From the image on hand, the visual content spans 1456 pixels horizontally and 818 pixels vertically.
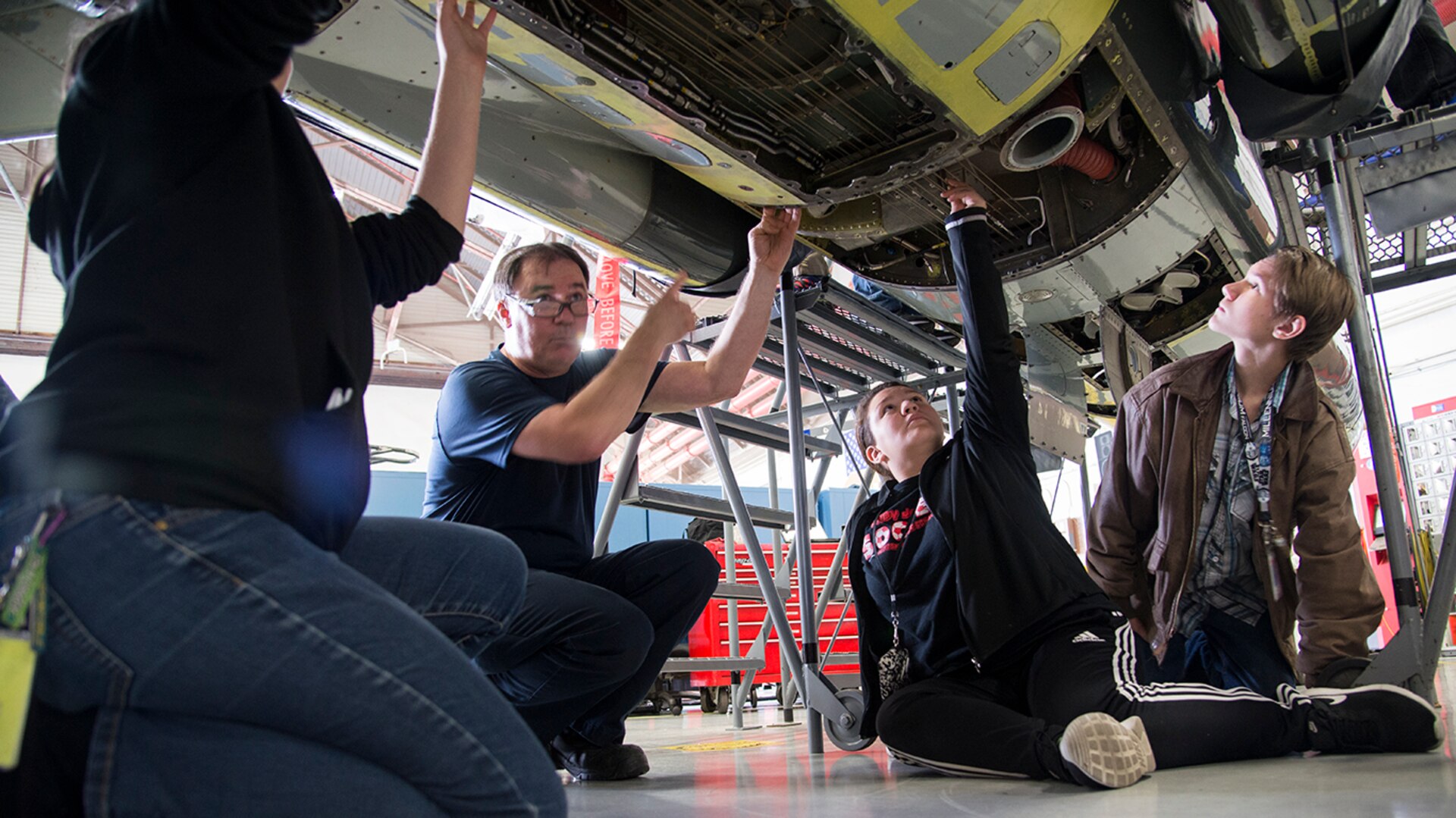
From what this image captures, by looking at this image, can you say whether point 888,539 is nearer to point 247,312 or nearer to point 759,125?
point 759,125

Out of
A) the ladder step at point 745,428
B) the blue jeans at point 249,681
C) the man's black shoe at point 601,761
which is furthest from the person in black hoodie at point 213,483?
the ladder step at point 745,428

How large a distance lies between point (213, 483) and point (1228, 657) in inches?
91.0

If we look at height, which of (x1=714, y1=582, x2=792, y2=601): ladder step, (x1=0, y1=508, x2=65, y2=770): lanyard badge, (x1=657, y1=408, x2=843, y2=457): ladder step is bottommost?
(x1=0, y1=508, x2=65, y2=770): lanyard badge

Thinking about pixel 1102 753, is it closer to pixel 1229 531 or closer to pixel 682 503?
pixel 1229 531

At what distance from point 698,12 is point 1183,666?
199 centimetres

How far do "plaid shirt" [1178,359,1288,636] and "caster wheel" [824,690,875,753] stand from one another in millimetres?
813

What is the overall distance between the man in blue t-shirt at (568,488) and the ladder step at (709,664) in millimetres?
1253

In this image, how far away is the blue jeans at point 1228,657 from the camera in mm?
2100

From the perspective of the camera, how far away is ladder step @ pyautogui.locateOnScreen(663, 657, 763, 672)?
349 centimetres

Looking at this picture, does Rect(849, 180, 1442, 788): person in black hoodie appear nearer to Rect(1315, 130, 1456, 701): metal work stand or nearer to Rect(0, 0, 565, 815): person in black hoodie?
Rect(1315, 130, 1456, 701): metal work stand

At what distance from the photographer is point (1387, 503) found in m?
2.11

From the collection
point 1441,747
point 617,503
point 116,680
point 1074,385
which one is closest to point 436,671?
point 116,680

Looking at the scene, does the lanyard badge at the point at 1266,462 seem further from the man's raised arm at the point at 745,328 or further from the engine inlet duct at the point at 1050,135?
the man's raised arm at the point at 745,328

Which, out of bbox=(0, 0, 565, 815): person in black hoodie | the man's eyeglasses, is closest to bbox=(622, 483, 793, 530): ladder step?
the man's eyeglasses
